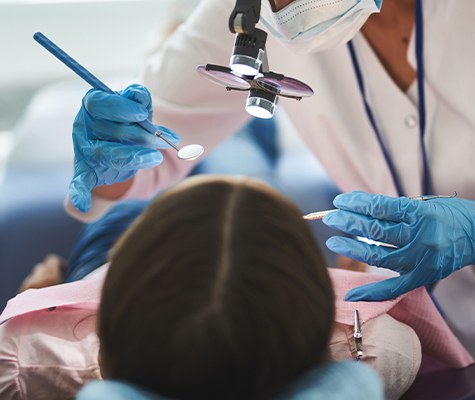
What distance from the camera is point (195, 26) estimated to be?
143 centimetres

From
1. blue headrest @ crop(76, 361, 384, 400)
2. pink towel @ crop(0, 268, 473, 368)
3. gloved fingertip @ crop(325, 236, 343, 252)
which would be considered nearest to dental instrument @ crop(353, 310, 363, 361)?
pink towel @ crop(0, 268, 473, 368)

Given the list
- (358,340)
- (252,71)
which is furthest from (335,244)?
(252,71)

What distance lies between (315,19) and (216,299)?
0.64m

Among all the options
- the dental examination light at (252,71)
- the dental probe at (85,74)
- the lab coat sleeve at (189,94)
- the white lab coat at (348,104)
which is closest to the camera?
the dental examination light at (252,71)

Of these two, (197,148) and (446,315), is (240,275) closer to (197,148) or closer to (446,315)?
(197,148)

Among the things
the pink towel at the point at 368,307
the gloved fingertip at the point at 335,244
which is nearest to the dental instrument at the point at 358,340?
the pink towel at the point at 368,307

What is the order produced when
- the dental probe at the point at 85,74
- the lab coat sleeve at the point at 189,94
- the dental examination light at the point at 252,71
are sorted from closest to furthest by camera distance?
the dental examination light at the point at 252,71, the dental probe at the point at 85,74, the lab coat sleeve at the point at 189,94

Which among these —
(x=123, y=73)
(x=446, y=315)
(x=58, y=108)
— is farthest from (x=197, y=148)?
(x=123, y=73)

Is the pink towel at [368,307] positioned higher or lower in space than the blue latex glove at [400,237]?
lower

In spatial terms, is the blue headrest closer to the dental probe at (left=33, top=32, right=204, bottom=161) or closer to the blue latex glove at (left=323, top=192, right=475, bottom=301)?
the blue latex glove at (left=323, top=192, right=475, bottom=301)

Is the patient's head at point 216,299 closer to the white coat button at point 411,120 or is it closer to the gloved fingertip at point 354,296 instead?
the gloved fingertip at point 354,296

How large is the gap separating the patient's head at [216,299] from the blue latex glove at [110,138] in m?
0.44

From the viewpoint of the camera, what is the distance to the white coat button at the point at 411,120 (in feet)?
4.29

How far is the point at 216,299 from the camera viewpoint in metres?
0.60
